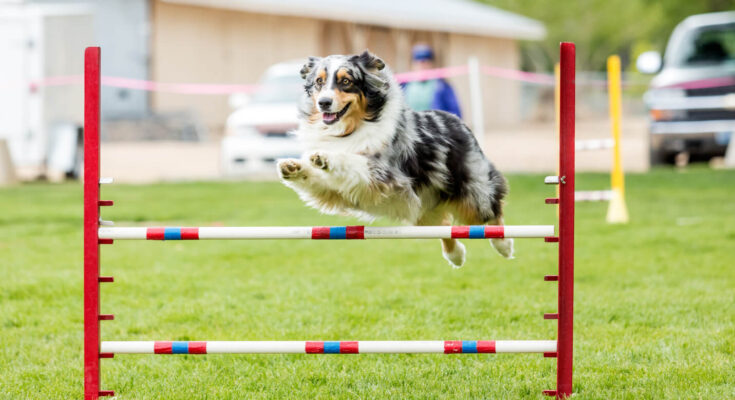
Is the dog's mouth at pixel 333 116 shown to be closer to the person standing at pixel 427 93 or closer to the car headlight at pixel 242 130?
the person standing at pixel 427 93

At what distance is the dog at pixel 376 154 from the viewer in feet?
11.9

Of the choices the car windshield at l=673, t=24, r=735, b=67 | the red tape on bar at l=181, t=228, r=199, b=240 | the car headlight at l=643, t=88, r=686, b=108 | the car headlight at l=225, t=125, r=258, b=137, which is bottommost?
the red tape on bar at l=181, t=228, r=199, b=240

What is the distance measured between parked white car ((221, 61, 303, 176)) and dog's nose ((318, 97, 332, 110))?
9901 mm

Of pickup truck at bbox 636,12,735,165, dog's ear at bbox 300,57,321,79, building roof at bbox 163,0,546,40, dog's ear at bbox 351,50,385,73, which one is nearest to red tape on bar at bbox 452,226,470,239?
dog's ear at bbox 351,50,385,73

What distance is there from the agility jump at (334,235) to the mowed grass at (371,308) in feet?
1.33

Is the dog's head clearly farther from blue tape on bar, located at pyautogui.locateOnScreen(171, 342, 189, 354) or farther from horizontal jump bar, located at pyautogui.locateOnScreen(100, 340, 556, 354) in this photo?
blue tape on bar, located at pyautogui.locateOnScreen(171, 342, 189, 354)

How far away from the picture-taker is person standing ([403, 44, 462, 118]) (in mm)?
9445

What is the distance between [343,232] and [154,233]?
0.72m

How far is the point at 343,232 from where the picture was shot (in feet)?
11.6

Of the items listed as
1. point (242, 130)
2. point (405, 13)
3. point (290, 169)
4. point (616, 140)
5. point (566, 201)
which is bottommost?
point (566, 201)

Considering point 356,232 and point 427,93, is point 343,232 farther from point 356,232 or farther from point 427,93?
point 427,93

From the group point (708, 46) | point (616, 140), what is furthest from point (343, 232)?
point (708, 46)

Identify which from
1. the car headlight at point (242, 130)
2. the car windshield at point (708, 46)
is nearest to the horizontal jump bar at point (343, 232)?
the car headlight at point (242, 130)

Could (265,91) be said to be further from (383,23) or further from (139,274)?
(383,23)
